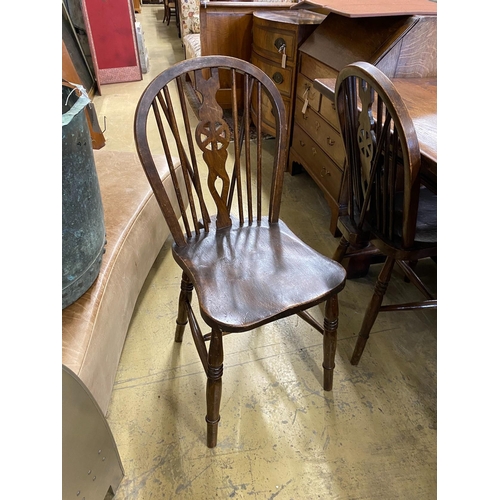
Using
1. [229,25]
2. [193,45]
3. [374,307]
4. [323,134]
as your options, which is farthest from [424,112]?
[193,45]

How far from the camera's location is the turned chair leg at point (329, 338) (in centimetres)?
120

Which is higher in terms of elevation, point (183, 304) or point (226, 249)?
point (226, 249)

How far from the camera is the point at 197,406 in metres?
1.36

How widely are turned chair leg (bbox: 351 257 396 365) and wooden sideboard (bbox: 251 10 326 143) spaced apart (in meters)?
1.52

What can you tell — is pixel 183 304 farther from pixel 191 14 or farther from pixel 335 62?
pixel 191 14

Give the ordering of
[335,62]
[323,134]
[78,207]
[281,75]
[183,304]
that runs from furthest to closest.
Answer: [281,75], [323,134], [335,62], [183,304], [78,207]

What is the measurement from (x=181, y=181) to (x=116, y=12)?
321 cm

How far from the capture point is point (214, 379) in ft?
3.58

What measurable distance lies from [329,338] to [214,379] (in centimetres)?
41

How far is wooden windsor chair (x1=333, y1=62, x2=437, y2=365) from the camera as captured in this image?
0.99 metres

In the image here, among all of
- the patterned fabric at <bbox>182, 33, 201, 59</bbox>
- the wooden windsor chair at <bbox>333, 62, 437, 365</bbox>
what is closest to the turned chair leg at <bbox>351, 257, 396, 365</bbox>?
the wooden windsor chair at <bbox>333, 62, 437, 365</bbox>

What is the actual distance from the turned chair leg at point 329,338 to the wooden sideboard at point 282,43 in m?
1.68

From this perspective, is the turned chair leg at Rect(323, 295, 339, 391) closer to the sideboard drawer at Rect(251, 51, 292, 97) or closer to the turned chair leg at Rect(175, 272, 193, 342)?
the turned chair leg at Rect(175, 272, 193, 342)

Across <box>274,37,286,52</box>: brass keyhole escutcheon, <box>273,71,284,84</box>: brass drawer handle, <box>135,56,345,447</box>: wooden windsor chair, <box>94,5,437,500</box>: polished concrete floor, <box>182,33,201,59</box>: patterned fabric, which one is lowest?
<box>94,5,437,500</box>: polished concrete floor
